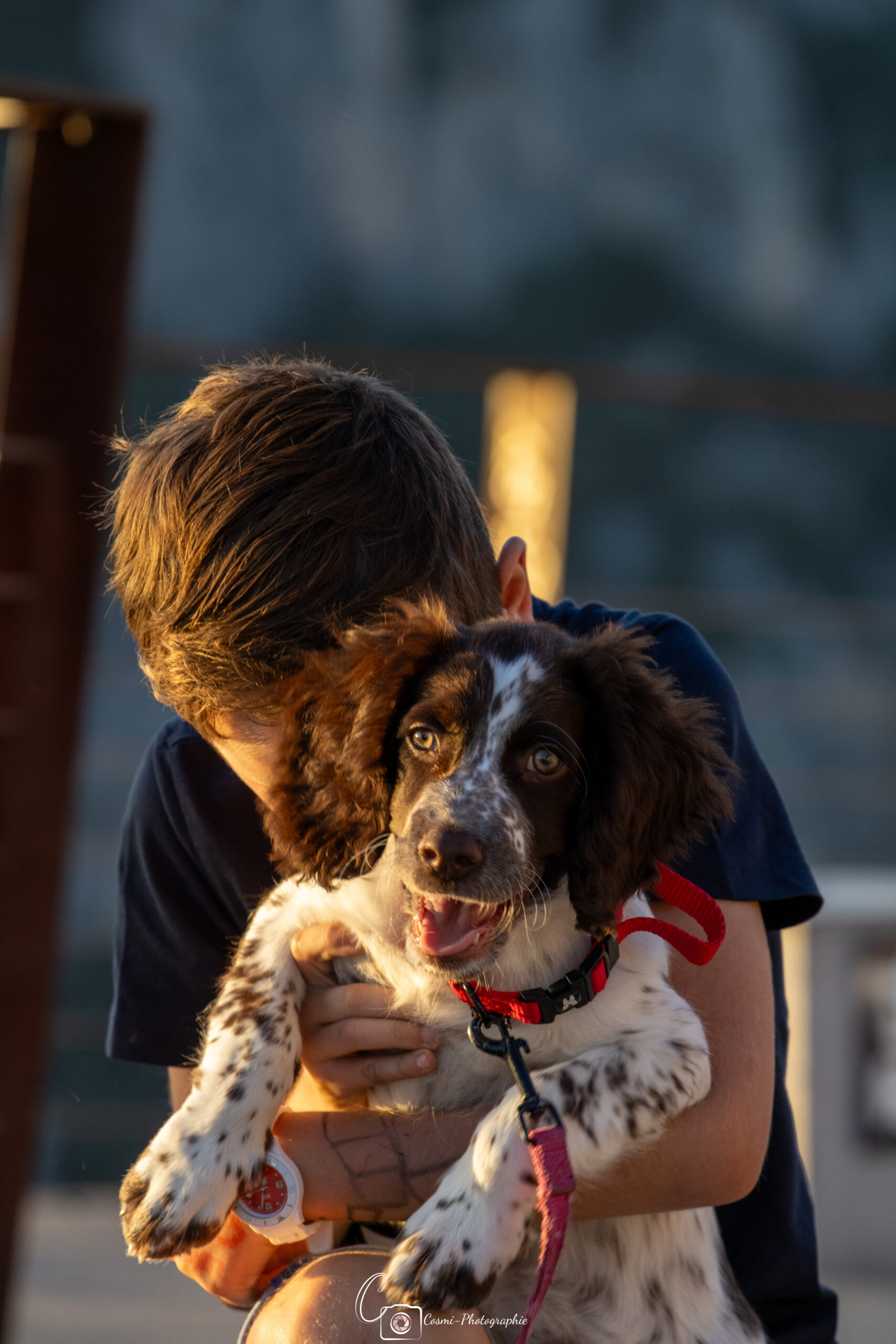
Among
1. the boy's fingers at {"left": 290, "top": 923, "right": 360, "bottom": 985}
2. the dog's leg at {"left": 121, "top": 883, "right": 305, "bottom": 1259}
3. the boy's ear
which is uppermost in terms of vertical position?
the boy's ear

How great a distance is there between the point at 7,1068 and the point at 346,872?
1.67 metres

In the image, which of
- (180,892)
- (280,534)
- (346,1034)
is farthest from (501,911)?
(180,892)

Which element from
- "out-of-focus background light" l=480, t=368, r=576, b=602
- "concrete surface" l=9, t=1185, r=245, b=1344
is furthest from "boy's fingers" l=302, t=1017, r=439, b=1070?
"out-of-focus background light" l=480, t=368, r=576, b=602

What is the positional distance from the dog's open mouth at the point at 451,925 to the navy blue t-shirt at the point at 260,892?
0.34 meters

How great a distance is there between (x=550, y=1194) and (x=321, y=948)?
0.49m

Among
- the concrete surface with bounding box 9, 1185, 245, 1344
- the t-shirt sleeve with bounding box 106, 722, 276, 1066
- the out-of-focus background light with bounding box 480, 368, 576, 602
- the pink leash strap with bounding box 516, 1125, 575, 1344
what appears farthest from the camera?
the out-of-focus background light with bounding box 480, 368, 576, 602

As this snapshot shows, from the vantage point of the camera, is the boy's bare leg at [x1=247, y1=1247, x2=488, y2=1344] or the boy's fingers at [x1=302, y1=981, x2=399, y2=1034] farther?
the boy's fingers at [x1=302, y1=981, x2=399, y2=1034]

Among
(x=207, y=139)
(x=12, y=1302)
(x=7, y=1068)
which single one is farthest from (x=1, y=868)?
(x=207, y=139)

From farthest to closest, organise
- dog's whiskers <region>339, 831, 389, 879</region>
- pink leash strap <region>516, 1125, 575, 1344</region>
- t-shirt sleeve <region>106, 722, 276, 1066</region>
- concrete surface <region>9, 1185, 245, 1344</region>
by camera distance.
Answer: concrete surface <region>9, 1185, 245, 1344</region> < t-shirt sleeve <region>106, 722, 276, 1066</region> < dog's whiskers <region>339, 831, 389, 879</region> < pink leash strap <region>516, 1125, 575, 1344</region>

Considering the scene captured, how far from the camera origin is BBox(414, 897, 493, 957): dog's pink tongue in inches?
60.5

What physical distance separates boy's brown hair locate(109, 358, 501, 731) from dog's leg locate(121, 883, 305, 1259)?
12.8 inches

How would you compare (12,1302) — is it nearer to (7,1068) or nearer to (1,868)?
(7,1068)

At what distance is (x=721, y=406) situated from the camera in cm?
533

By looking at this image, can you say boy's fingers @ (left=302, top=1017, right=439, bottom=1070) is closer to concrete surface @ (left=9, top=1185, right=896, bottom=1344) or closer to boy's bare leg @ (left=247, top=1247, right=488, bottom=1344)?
boy's bare leg @ (left=247, top=1247, right=488, bottom=1344)
